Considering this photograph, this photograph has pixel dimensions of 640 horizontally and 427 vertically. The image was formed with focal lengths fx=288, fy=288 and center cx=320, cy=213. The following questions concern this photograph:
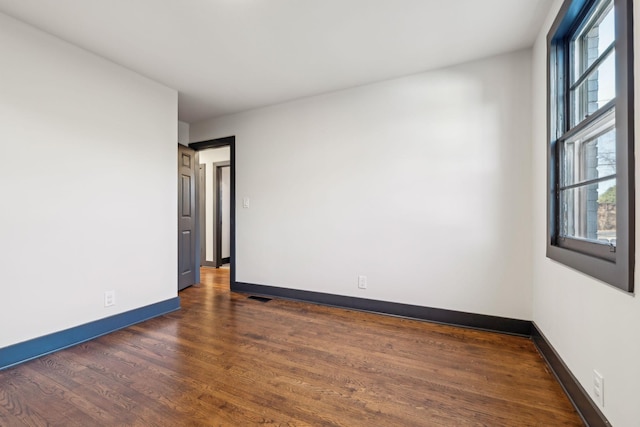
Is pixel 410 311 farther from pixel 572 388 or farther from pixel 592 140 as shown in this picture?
pixel 592 140

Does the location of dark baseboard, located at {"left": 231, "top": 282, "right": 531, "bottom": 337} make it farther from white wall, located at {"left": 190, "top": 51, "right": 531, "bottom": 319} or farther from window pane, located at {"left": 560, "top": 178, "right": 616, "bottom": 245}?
window pane, located at {"left": 560, "top": 178, "right": 616, "bottom": 245}

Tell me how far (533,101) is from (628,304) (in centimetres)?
181

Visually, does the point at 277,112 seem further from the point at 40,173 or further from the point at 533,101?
the point at 533,101

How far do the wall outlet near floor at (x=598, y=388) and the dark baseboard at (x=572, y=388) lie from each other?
0.12ft

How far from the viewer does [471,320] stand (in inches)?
101

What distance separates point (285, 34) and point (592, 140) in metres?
2.08

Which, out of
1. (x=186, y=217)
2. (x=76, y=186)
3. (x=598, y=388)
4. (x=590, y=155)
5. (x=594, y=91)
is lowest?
(x=598, y=388)

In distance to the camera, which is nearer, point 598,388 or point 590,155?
point 598,388

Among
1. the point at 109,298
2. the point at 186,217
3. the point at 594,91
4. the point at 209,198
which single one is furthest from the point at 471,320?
the point at 209,198

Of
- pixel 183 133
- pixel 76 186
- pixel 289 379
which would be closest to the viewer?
pixel 289 379

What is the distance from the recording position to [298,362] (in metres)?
1.99

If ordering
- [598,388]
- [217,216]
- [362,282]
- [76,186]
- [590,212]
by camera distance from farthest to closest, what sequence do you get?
[217,216]
[362,282]
[76,186]
[590,212]
[598,388]

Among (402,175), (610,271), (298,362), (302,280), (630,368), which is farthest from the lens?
(302,280)

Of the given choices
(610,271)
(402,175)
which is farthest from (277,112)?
(610,271)
